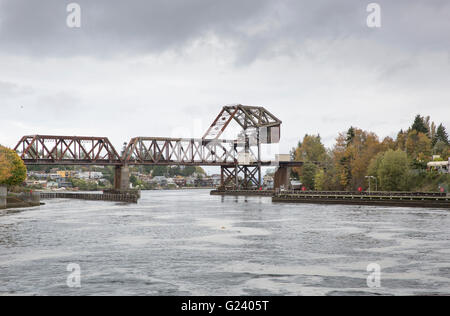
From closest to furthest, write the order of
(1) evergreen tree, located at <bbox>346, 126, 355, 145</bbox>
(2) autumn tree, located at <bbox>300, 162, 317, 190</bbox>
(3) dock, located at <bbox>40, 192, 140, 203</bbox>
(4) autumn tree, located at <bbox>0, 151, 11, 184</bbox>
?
1. (4) autumn tree, located at <bbox>0, 151, 11, 184</bbox>
2. (3) dock, located at <bbox>40, 192, 140, 203</bbox>
3. (1) evergreen tree, located at <bbox>346, 126, 355, 145</bbox>
4. (2) autumn tree, located at <bbox>300, 162, 317, 190</bbox>

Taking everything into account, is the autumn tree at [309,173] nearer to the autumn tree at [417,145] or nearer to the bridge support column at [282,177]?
the bridge support column at [282,177]

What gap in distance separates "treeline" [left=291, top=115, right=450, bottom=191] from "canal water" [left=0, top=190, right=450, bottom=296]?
173ft

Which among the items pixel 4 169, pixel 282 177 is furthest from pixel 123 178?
pixel 4 169

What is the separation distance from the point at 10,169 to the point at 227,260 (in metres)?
79.2

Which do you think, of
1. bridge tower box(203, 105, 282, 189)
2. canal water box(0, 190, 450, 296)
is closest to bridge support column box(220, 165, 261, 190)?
bridge tower box(203, 105, 282, 189)

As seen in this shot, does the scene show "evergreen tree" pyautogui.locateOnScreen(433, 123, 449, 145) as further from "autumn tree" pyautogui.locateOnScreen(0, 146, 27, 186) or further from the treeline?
"autumn tree" pyautogui.locateOnScreen(0, 146, 27, 186)

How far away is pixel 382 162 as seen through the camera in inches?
4387

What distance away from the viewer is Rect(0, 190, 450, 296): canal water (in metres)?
24.9

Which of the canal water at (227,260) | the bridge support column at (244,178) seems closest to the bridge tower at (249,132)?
the bridge support column at (244,178)

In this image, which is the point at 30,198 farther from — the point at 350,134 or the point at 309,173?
the point at 350,134

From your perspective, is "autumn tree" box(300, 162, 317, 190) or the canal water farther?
"autumn tree" box(300, 162, 317, 190)

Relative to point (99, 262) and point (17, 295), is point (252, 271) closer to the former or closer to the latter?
point (99, 262)

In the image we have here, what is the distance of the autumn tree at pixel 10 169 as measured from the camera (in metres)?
93.3

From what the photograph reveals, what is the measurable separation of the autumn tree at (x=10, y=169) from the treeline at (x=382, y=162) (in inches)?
2719
